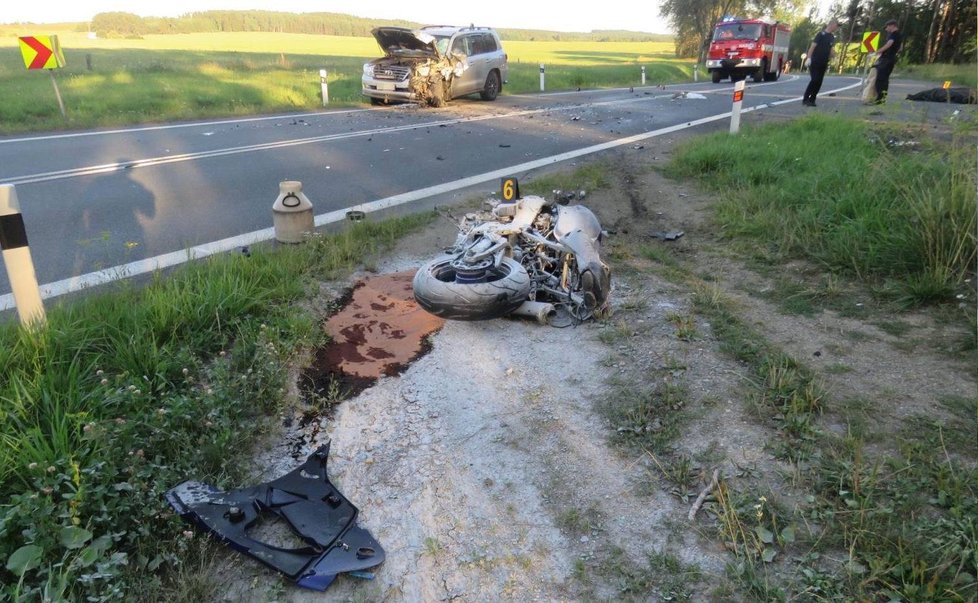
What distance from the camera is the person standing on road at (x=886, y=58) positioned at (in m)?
13.2

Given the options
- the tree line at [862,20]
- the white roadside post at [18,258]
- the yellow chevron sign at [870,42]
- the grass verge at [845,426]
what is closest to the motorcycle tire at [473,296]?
the grass verge at [845,426]

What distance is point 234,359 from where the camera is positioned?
346 cm

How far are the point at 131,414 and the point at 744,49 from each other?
2781 cm

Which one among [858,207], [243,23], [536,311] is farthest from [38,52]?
[243,23]

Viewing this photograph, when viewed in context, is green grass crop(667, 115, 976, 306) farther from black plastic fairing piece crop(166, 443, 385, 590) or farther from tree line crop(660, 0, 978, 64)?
tree line crop(660, 0, 978, 64)

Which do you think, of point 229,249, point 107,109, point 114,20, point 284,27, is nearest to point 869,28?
point 107,109

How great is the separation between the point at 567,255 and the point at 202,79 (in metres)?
19.7

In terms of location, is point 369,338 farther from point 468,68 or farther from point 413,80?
point 468,68

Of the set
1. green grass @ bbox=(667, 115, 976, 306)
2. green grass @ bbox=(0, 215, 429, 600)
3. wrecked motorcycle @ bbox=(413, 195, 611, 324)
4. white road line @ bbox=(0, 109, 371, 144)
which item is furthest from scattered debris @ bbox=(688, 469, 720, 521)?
white road line @ bbox=(0, 109, 371, 144)

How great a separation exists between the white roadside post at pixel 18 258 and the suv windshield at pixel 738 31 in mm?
27716

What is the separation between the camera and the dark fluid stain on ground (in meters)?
3.60

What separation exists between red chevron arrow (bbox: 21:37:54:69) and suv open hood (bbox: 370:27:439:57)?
275 inches

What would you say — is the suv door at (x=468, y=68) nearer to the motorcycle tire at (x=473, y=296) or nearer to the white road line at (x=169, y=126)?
the white road line at (x=169, y=126)

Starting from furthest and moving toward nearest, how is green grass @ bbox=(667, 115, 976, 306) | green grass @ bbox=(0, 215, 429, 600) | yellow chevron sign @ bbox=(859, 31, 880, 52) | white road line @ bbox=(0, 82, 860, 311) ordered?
yellow chevron sign @ bbox=(859, 31, 880, 52) < white road line @ bbox=(0, 82, 860, 311) < green grass @ bbox=(667, 115, 976, 306) < green grass @ bbox=(0, 215, 429, 600)
